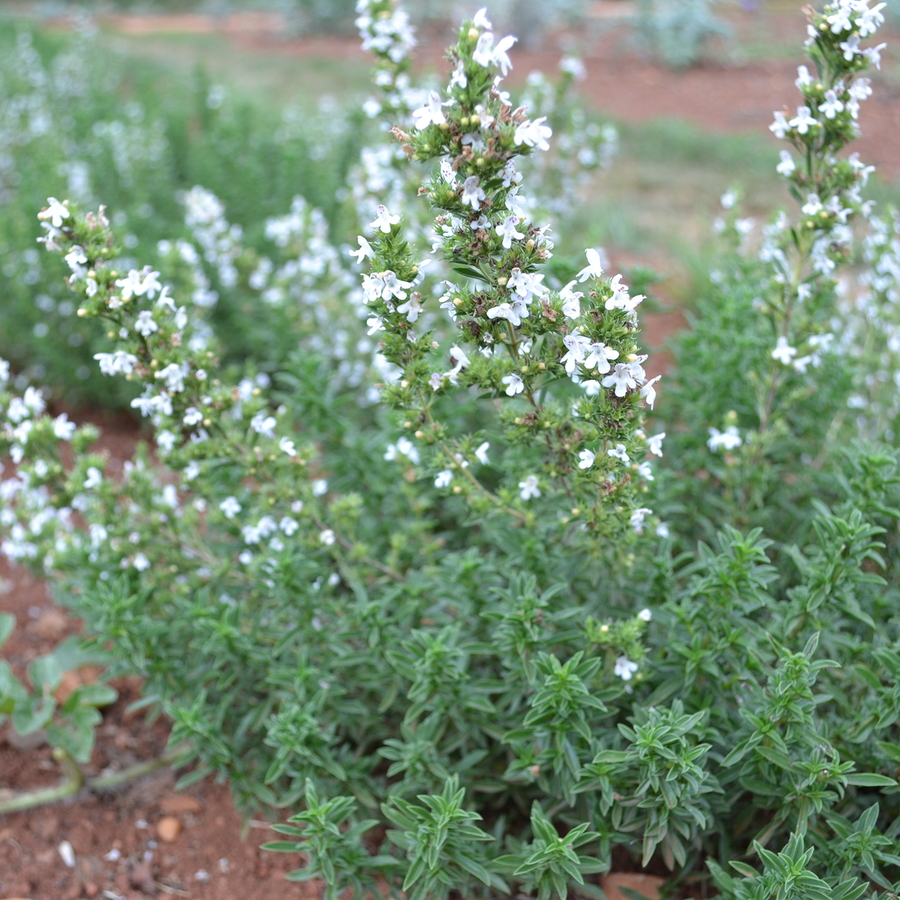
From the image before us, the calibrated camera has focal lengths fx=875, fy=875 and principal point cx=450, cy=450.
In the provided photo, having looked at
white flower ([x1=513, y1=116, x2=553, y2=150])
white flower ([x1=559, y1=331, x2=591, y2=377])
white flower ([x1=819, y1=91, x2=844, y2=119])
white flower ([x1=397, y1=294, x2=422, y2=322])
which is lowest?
white flower ([x1=559, y1=331, x2=591, y2=377])

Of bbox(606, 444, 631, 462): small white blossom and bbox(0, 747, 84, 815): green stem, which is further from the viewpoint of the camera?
bbox(0, 747, 84, 815): green stem

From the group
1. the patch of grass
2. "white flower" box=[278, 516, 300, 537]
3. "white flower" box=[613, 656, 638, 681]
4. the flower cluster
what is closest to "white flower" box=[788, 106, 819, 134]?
the flower cluster

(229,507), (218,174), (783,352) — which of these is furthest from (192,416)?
(218,174)

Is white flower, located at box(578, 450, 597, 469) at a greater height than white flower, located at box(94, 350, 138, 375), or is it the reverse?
white flower, located at box(94, 350, 138, 375)

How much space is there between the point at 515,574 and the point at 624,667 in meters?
0.40

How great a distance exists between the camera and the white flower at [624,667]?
7.79 ft

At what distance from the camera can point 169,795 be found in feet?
9.93

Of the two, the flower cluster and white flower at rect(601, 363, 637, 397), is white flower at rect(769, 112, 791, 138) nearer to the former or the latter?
the flower cluster

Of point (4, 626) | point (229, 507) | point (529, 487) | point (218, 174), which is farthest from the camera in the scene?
point (218, 174)

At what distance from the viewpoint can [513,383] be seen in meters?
2.18

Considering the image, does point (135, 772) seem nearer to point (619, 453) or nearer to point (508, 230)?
point (619, 453)

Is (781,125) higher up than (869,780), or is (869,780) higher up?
(781,125)

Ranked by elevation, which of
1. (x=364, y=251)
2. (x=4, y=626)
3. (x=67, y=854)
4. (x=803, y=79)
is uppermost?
(x=803, y=79)

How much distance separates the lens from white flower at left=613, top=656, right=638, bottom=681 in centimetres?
237
